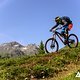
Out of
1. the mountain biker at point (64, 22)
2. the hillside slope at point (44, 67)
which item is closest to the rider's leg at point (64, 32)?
the mountain biker at point (64, 22)

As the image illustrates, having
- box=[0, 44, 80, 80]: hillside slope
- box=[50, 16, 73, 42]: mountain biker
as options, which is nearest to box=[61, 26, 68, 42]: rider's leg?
box=[50, 16, 73, 42]: mountain biker

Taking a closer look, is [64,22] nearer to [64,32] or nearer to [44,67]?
[64,32]

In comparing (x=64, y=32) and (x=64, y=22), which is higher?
(x=64, y=22)

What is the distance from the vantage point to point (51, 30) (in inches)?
Result: 1080

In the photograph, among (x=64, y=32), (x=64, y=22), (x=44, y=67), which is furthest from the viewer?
(x=64, y=32)

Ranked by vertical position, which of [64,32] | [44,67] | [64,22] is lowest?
[44,67]

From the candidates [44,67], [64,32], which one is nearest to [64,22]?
[64,32]

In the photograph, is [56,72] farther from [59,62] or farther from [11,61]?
[11,61]

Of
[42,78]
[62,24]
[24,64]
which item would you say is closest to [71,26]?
[62,24]

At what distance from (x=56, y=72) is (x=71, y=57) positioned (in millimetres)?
2554

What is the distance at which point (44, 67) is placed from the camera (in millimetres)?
21828

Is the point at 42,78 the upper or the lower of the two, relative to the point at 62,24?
lower

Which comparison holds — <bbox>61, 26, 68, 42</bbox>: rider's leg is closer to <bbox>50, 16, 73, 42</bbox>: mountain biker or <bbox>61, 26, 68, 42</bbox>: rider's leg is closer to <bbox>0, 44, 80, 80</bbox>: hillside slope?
<bbox>50, 16, 73, 42</bbox>: mountain biker

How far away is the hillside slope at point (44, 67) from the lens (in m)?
21.0
